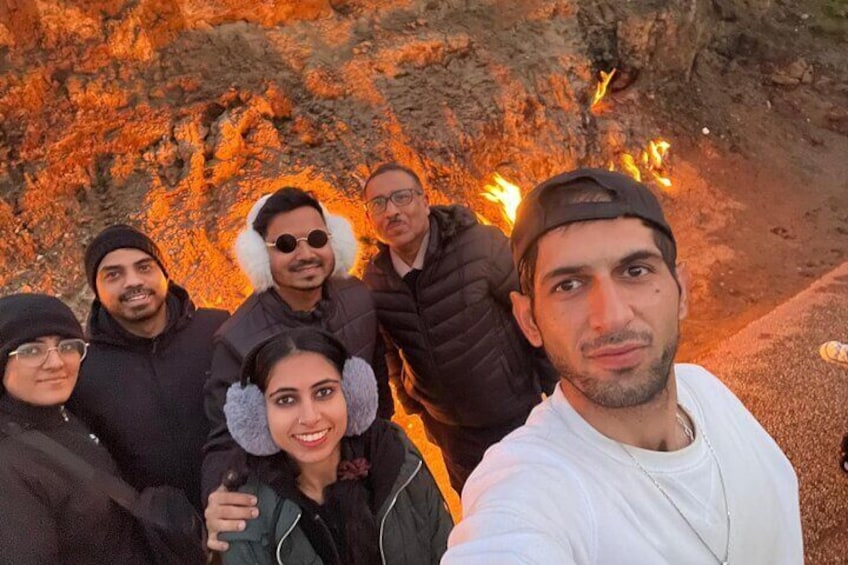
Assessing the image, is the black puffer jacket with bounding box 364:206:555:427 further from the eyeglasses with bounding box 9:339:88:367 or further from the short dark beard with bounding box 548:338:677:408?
the short dark beard with bounding box 548:338:677:408

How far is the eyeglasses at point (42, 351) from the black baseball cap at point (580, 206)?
1.97m

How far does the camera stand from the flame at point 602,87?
31.9 ft

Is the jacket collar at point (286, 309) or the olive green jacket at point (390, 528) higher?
the jacket collar at point (286, 309)

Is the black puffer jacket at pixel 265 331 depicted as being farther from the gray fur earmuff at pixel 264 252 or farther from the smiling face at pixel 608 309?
the smiling face at pixel 608 309

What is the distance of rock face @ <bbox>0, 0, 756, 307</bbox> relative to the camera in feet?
19.2

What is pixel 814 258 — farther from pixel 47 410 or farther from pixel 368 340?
pixel 47 410

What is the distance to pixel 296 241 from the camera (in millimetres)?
3223

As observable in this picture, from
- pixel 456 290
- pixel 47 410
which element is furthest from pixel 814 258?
pixel 47 410

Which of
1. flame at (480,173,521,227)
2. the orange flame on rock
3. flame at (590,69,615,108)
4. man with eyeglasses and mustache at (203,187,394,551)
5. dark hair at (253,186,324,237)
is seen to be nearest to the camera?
man with eyeglasses and mustache at (203,187,394,551)

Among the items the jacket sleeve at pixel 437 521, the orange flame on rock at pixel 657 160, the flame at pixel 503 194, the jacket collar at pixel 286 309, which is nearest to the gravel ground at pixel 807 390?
the flame at pixel 503 194

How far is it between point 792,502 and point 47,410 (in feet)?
8.82

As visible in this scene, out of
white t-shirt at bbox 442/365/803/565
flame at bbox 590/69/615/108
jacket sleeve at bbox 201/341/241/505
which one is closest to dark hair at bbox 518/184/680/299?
white t-shirt at bbox 442/365/803/565

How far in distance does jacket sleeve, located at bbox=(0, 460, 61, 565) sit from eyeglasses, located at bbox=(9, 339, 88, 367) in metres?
0.44

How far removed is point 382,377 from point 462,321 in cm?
55
